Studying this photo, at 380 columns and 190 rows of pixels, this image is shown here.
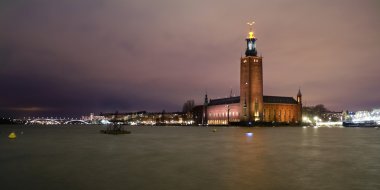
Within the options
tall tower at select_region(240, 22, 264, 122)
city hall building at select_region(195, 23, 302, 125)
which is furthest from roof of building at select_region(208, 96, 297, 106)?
tall tower at select_region(240, 22, 264, 122)

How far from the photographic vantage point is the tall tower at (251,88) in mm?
134750

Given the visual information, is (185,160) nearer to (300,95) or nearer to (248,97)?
(248,97)

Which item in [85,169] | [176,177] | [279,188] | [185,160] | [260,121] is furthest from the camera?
[260,121]

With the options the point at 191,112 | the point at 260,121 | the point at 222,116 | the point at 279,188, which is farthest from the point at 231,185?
the point at 191,112

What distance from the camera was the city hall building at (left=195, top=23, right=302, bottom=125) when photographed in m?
135

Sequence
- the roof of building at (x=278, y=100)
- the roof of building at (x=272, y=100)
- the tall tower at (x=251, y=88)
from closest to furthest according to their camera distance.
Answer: the tall tower at (x=251, y=88) → the roof of building at (x=272, y=100) → the roof of building at (x=278, y=100)

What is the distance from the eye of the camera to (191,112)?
185250 millimetres

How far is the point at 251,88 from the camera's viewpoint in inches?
5335

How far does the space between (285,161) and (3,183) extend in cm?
1465

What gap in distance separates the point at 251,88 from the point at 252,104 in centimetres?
532

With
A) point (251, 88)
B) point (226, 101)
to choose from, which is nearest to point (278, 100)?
point (226, 101)

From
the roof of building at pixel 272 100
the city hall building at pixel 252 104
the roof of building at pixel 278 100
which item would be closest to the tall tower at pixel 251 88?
the city hall building at pixel 252 104

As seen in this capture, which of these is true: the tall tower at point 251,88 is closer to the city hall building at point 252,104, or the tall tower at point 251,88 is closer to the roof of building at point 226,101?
the city hall building at point 252,104

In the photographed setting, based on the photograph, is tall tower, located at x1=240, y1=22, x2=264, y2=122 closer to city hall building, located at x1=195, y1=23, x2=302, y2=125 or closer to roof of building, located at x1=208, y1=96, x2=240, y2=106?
city hall building, located at x1=195, y1=23, x2=302, y2=125
